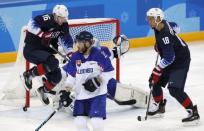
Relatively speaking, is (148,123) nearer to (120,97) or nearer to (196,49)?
(120,97)

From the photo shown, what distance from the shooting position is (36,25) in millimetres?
6188

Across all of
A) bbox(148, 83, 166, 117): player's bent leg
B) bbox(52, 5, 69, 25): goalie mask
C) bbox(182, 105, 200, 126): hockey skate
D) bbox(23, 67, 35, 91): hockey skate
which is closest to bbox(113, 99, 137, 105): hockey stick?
bbox(148, 83, 166, 117): player's bent leg

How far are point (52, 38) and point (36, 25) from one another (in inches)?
10.5

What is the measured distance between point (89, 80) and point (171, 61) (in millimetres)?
1037

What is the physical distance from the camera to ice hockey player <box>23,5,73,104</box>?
20.4ft

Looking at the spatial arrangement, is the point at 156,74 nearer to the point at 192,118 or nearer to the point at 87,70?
the point at 192,118

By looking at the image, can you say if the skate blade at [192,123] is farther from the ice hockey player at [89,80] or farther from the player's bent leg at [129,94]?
the ice hockey player at [89,80]

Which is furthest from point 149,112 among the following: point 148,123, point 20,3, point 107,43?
point 20,3

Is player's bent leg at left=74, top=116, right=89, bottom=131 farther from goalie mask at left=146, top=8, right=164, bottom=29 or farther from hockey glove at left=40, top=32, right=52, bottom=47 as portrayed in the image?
A: hockey glove at left=40, top=32, right=52, bottom=47

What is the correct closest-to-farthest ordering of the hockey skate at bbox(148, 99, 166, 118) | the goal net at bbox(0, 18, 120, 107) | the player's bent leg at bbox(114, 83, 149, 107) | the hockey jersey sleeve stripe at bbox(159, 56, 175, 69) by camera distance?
the hockey jersey sleeve stripe at bbox(159, 56, 175, 69) → the hockey skate at bbox(148, 99, 166, 118) → the player's bent leg at bbox(114, 83, 149, 107) → the goal net at bbox(0, 18, 120, 107)

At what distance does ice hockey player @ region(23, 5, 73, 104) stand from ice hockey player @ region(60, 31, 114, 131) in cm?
127

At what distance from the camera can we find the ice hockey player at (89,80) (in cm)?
490

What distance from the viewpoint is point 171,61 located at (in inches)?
221

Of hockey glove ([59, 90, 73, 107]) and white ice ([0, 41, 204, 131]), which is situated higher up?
hockey glove ([59, 90, 73, 107])
